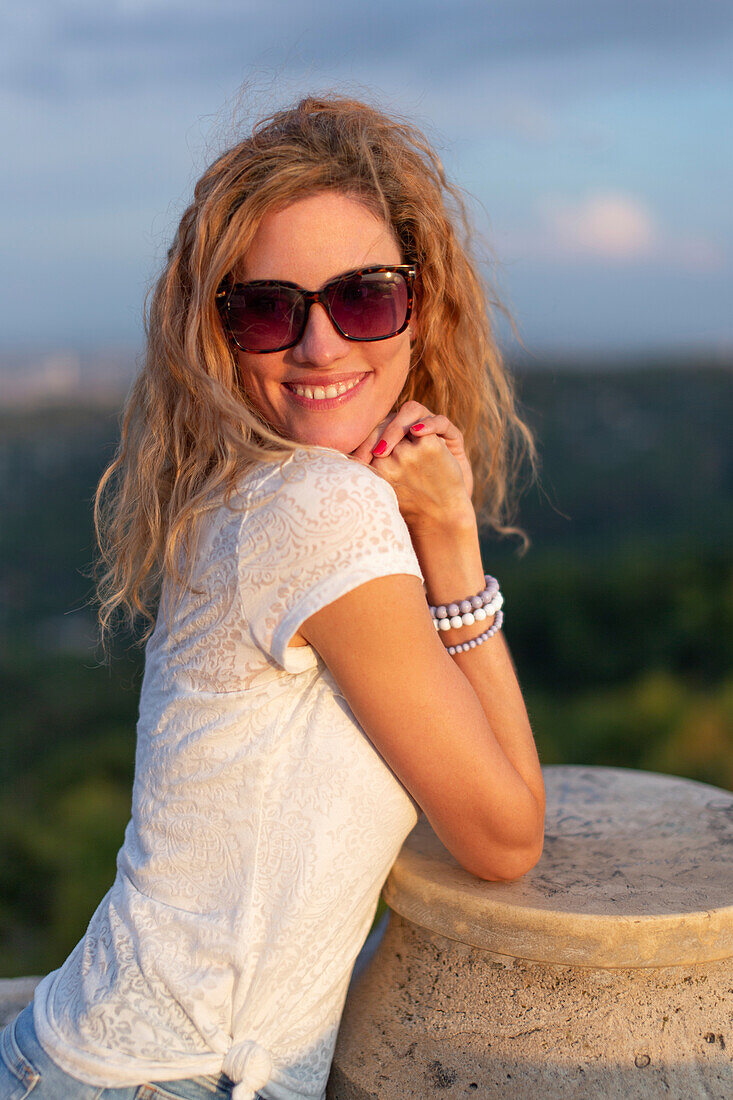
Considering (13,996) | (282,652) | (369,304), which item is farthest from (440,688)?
(13,996)

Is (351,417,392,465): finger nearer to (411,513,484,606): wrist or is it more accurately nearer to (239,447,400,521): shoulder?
(411,513,484,606): wrist

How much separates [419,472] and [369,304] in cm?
35

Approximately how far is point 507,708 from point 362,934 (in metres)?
0.53

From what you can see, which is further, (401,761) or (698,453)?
(698,453)

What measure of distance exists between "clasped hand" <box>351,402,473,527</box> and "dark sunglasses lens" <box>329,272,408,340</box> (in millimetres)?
202

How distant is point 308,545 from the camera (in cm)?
149

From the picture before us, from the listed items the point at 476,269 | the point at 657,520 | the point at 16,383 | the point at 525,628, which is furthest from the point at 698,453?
the point at 476,269

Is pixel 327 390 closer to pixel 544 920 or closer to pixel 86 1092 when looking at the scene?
pixel 544 920

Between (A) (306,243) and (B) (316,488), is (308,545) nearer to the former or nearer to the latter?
(B) (316,488)

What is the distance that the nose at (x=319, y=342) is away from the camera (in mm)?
1795

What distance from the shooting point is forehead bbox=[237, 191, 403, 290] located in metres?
1.78

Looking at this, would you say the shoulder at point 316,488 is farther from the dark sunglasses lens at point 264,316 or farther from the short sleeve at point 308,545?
the dark sunglasses lens at point 264,316

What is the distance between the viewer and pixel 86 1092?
1.56 m

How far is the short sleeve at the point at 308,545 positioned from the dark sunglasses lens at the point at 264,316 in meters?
0.35
